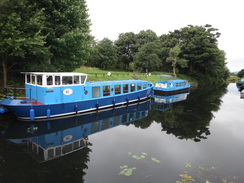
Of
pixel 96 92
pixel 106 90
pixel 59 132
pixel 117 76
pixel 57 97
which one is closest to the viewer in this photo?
pixel 59 132

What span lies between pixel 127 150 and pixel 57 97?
316 inches

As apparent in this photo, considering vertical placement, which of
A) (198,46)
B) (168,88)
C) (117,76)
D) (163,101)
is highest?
(198,46)

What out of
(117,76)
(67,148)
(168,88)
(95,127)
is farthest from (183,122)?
(117,76)

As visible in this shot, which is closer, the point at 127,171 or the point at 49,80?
the point at 127,171

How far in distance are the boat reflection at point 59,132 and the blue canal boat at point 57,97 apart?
78cm

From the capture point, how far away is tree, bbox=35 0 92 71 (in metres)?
18.8

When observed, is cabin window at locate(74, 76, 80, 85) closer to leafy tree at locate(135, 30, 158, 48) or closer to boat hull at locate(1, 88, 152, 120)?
boat hull at locate(1, 88, 152, 120)

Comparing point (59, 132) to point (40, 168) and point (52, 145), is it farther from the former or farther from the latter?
point (40, 168)

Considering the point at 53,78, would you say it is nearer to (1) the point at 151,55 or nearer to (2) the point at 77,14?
(2) the point at 77,14

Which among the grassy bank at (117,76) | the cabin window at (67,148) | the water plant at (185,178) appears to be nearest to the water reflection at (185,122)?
the water plant at (185,178)

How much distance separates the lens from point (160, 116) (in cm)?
1720

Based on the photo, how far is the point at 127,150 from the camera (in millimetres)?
9836

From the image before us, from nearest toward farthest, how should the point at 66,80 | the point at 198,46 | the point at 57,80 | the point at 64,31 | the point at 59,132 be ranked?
1. the point at 59,132
2. the point at 57,80
3. the point at 66,80
4. the point at 64,31
5. the point at 198,46

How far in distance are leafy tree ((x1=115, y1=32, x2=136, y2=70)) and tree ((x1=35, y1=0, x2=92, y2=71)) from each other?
38.7m
